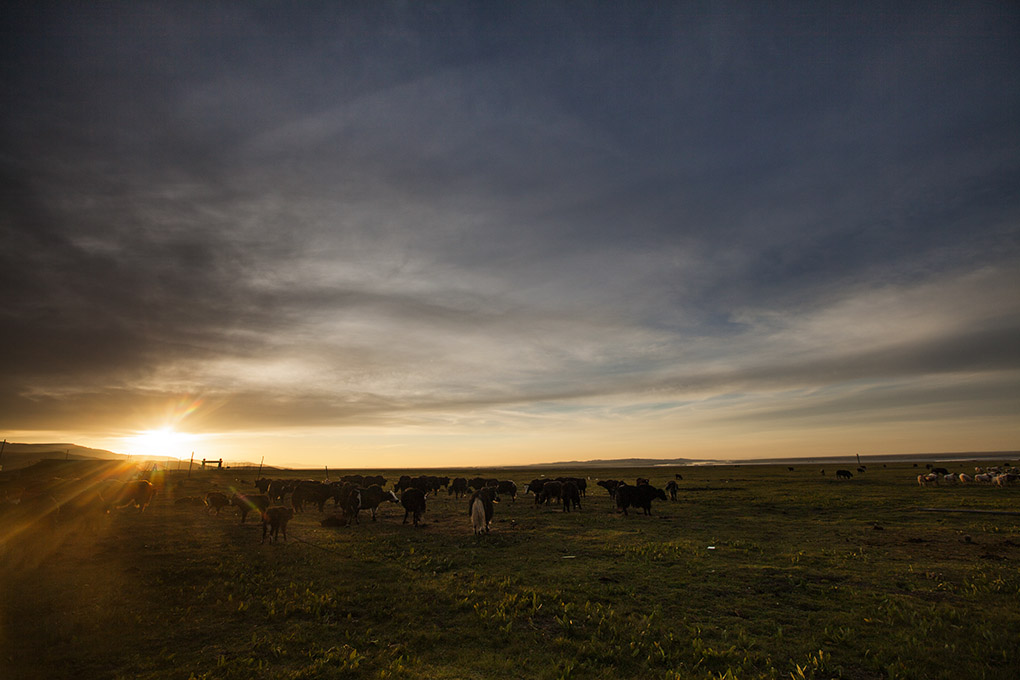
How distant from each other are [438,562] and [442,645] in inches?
263

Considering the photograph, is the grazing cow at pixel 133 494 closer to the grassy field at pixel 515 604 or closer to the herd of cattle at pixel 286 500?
the herd of cattle at pixel 286 500

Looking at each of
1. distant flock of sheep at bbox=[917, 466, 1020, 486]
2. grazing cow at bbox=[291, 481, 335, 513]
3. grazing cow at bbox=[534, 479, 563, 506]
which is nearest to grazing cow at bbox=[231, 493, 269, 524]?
grazing cow at bbox=[291, 481, 335, 513]

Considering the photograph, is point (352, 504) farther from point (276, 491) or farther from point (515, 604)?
point (515, 604)

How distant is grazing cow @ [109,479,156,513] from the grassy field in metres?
6.64

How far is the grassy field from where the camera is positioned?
7902 mm

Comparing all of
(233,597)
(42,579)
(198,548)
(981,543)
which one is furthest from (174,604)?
(981,543)

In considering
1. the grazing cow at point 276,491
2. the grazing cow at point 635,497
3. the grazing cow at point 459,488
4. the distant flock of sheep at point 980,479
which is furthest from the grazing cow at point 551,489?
the distant flock of sheep at point 980,479

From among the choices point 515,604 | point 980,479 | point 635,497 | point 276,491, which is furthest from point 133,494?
point 980,479

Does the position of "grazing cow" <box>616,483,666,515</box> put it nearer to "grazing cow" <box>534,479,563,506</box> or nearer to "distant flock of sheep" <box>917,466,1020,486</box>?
"grazing cow" <box>534,479,563,506</box>

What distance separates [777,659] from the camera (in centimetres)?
812

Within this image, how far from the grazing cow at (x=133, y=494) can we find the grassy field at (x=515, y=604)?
664 cm

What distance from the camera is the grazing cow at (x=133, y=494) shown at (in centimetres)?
2562

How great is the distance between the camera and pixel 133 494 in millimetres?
26453

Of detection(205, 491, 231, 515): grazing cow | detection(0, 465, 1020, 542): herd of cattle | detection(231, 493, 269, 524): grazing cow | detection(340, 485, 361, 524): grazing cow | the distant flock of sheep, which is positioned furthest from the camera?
the distant flock of sheep
